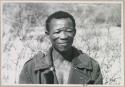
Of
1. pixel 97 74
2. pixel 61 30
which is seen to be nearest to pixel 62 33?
pixel 61 30

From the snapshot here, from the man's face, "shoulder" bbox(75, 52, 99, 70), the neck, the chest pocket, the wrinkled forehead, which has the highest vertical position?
the wrinkled forehead

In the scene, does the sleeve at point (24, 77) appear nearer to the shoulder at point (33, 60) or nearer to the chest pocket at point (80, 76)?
the shoulder at point (33, 60)

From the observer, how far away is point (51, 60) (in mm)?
1483

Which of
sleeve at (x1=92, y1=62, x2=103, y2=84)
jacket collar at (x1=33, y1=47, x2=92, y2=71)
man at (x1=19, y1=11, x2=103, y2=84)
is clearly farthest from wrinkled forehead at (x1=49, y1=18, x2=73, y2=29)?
sleeve at (x1=92, y1=62, x2=103, y2=84)

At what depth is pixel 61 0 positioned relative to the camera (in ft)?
4.98

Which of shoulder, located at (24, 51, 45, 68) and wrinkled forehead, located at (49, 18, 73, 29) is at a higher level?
wrinkled forehead, located at (49, 18, 73, 29)

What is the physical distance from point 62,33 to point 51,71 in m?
0.19

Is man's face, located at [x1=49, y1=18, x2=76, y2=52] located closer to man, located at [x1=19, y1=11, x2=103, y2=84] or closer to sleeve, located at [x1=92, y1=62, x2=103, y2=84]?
man, located at [x1=19, y1=11, x2=103, y2=84]

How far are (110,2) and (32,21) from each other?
405mm

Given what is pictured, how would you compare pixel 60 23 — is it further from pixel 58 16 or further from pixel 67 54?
pixel 67 54

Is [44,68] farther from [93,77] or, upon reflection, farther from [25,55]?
[93,77]

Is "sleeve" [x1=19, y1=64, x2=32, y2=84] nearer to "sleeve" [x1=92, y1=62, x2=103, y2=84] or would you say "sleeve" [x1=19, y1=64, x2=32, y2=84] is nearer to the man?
the man

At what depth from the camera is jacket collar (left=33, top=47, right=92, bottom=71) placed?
1.47 metres

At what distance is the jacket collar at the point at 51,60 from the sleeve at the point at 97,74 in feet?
0.08
